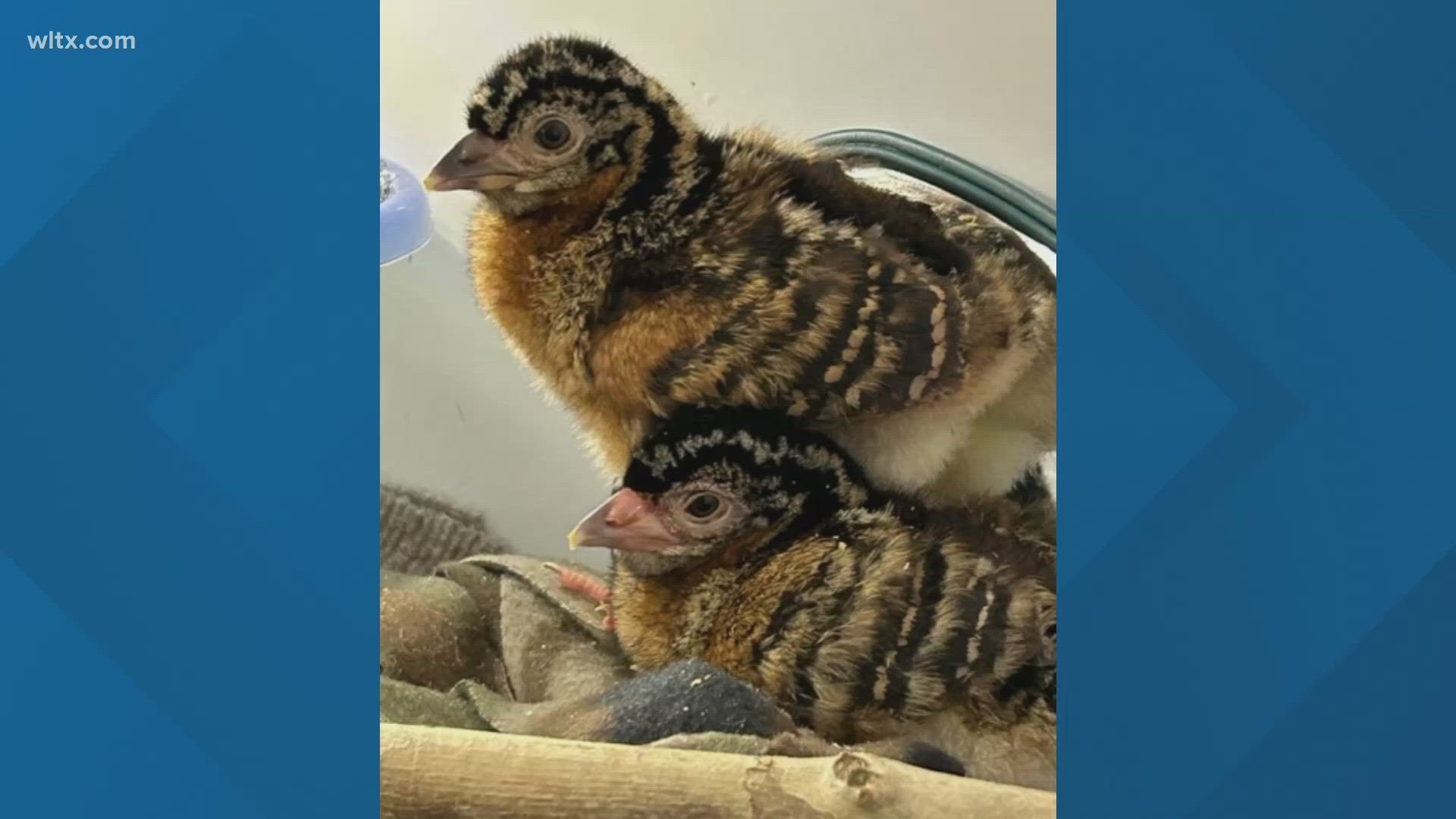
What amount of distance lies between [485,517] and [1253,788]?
797 mm

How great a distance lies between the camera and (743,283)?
121 centimetres

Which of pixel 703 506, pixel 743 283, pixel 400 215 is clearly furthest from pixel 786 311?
pixel 400 215

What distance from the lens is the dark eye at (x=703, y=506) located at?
1.21 meters

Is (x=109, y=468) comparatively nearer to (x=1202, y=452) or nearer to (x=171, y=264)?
(x=171, y=264)

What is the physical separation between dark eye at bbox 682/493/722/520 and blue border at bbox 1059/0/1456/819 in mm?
333

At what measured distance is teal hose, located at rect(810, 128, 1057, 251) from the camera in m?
1.22

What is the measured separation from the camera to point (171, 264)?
134cm

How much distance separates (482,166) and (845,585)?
532 mm

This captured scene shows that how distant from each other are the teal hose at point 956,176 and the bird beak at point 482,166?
0.29 meters

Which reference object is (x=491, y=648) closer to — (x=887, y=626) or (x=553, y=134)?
(x=887, y=626)

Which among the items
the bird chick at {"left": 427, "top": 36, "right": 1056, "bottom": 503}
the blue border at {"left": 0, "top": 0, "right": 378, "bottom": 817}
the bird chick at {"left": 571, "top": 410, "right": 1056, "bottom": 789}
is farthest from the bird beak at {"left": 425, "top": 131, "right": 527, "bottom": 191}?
the bird chick at {"left": 571, "top": 410, "right": 1056, "bottom": 789}

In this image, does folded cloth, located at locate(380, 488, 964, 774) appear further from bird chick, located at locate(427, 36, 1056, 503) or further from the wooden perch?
bird chick, located at locate(427, 36, 1056, 503)

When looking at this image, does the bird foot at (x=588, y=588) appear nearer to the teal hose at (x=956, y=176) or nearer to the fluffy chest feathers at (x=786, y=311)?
the fluffy chest feathers at (x=786, y=311)

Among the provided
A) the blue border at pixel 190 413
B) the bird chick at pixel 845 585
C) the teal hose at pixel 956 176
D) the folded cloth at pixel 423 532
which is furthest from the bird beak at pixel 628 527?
the teal hose at pixel 956 176
